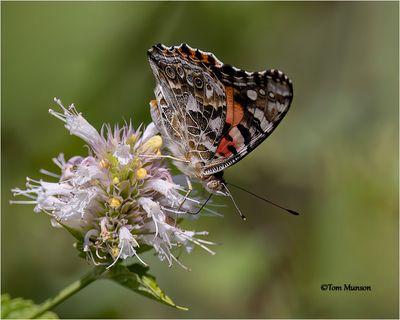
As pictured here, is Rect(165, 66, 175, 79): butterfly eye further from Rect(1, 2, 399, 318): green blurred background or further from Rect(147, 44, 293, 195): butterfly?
Rect(1, 2, 399, 318): green blurred background

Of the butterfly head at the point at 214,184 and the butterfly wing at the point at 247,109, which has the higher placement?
the butterfly wing at the point at 247,109

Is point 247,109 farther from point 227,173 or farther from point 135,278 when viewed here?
point 227,173

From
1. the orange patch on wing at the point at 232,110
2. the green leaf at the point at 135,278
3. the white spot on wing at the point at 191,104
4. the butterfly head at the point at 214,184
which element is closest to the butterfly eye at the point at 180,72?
the white spot on wing at the point at 191,104

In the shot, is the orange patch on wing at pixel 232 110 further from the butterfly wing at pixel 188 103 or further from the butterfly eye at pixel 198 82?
the butterfly eye at pixel 198 82

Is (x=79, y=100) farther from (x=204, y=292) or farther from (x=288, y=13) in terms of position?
(x=288, y=13)

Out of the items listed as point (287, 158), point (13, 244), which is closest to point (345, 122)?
point (287, 158)

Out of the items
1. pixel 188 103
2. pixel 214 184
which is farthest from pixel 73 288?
pixel 188 103
